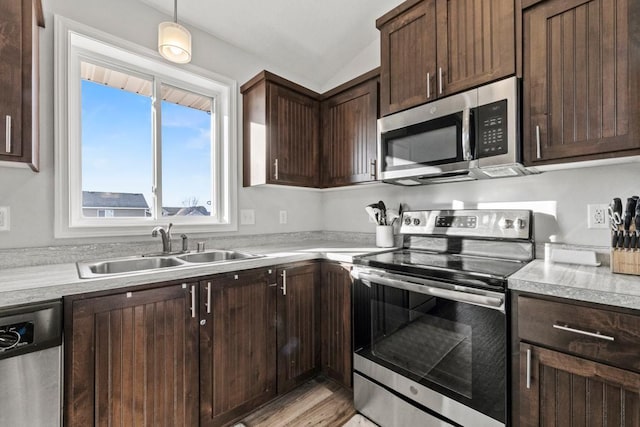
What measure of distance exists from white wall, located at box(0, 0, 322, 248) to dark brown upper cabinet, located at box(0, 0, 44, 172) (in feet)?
1.15

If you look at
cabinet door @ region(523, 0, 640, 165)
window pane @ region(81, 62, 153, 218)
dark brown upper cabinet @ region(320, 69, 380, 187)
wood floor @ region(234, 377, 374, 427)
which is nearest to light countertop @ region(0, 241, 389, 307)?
window pane @ region(81, 62, 153, 218)

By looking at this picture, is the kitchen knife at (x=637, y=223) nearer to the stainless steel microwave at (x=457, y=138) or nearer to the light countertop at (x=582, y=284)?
the light countertop at (x=582, y=284)

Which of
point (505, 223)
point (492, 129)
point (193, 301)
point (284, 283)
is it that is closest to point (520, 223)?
point (505, 223)

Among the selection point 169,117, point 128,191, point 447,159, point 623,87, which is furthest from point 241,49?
point 623,87

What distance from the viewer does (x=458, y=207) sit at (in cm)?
195

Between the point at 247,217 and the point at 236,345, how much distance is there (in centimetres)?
106

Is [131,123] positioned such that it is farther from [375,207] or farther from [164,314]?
[375,207]

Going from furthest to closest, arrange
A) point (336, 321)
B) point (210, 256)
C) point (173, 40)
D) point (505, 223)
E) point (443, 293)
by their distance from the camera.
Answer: point (210, 256) < point (336, 321) < point (505, 223) < point (173, 40) < point (443, 293)

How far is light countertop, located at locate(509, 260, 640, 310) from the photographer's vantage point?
3.10 ft

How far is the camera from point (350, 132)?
2.26 metres

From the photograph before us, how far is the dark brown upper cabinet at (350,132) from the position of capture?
6.91 ft

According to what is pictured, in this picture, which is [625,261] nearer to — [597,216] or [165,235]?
[597,216]

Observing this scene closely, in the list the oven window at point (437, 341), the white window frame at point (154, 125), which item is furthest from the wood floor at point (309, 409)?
the white window frame at point (154, 125)

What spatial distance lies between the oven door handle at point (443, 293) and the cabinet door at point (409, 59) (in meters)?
1.08
